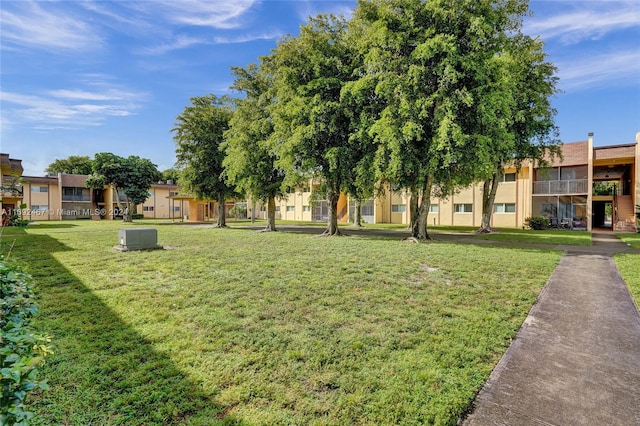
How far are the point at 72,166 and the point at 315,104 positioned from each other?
6673 centimetres

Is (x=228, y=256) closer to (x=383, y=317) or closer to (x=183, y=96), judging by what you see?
(x=383, y=317)

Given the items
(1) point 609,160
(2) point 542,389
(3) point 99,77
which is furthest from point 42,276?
(1) point 609,160

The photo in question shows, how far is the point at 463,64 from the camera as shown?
43.4ft

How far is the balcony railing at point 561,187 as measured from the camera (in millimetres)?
26453

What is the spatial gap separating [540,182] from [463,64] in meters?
21.1

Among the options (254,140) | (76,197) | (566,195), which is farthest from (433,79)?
(76,197)

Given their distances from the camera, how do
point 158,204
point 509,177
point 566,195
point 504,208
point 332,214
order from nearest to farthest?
1. point 332,214
2. point 566,195
3. point 509,177
4. point 504,208
5. point 158,204

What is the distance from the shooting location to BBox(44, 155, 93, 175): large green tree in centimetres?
6203

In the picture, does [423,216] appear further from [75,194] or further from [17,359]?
[75,194]

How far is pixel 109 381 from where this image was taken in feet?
11.2

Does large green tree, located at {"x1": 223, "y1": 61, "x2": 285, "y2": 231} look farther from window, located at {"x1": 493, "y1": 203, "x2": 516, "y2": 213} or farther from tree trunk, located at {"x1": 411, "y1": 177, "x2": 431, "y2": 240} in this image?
window, located at {"x1": 493, "y1": 203, "x2": 516, "y2": 213}

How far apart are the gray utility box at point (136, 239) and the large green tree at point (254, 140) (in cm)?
825

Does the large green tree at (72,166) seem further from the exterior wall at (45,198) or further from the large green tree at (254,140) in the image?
the large green tree at (254,140)

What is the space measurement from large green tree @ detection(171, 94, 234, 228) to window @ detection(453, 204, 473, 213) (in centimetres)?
2314
